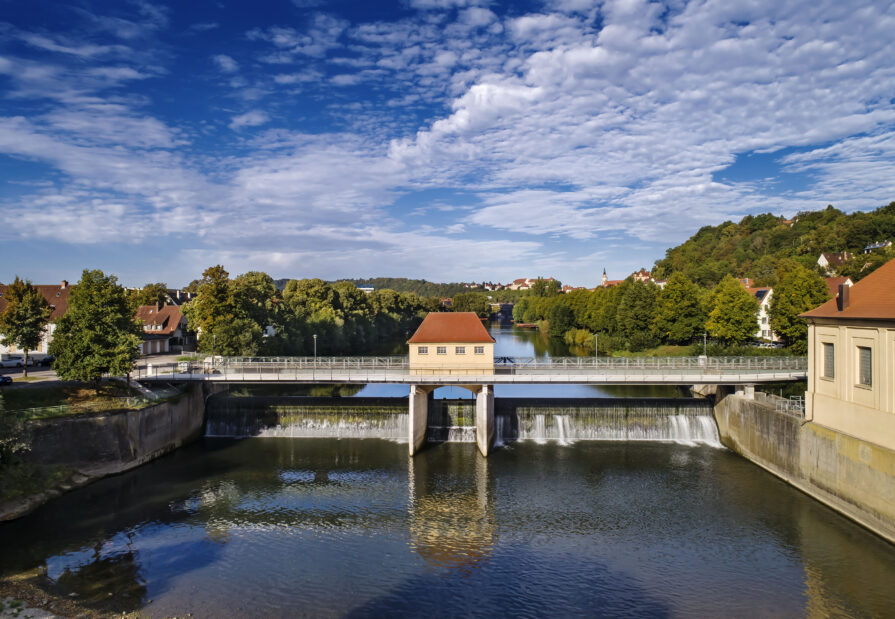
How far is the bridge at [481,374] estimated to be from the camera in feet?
122

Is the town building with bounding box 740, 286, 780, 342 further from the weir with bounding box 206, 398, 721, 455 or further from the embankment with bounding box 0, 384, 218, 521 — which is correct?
the embankment with bounding box 0, 384, 218, 521

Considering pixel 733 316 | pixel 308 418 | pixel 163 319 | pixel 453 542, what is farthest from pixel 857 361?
pixel 163 319

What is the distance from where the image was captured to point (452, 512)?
27578 mm

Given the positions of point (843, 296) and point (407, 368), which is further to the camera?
point (407, 368)

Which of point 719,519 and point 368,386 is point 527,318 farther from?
point 719,519

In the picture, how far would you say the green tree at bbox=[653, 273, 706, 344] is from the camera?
6931 cm

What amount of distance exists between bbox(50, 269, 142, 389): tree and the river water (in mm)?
6775

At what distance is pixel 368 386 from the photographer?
61688 millimetres

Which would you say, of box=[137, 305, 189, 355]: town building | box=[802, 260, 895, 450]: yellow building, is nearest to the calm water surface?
box=[802, 260, 895, 450]: yellow building

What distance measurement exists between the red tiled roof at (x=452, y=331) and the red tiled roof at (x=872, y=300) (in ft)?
64.0

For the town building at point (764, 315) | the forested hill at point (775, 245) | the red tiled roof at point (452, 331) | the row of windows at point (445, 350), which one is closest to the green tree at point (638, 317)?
the town building at point (764, 315)

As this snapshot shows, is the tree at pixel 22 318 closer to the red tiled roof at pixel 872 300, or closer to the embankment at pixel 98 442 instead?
the embankment at pixel 98 442

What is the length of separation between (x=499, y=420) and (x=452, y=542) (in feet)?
54.4

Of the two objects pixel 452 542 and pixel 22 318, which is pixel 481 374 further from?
pixel 22 318
